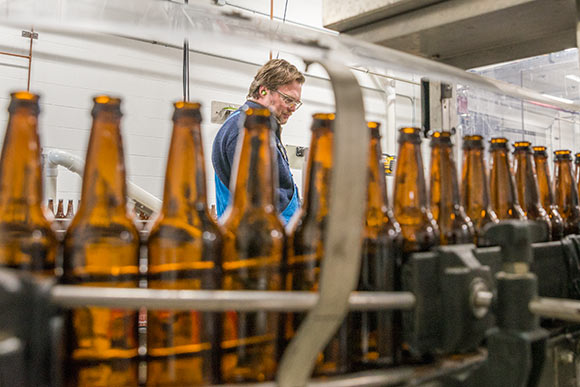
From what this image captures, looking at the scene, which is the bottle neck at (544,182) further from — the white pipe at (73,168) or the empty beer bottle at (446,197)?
the white pipe at (73,168)

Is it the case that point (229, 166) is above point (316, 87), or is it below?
below

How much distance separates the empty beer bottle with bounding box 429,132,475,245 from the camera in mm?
624

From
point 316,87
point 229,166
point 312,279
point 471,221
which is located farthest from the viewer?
point 316,87

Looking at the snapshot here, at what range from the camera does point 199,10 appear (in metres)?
0.61

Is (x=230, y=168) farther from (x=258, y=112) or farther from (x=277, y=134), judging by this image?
(x=258, y=112)

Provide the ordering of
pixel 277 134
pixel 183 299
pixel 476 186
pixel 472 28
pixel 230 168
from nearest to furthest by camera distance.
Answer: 1. pixel 183 299
2. pixel 476 186
3. pixel 472 28
4. pixel 277 134
5. pixel 230 168

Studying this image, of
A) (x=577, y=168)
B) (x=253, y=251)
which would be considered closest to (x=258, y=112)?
(x=253, y=251)

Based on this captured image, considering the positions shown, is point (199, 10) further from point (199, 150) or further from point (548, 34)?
point (548, 34)

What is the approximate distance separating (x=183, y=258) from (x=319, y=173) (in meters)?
0.17

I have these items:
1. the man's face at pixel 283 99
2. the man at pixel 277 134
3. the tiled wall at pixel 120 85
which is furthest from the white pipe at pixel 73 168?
the man's face at pixel 283 99

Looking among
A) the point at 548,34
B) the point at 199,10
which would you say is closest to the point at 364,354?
the point at 199,10

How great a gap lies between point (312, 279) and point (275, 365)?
9 centimetres

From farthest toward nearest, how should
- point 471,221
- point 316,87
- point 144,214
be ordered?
1. point 316,87
2. point 144,214
3. point 471,221

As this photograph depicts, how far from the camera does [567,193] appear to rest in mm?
838
